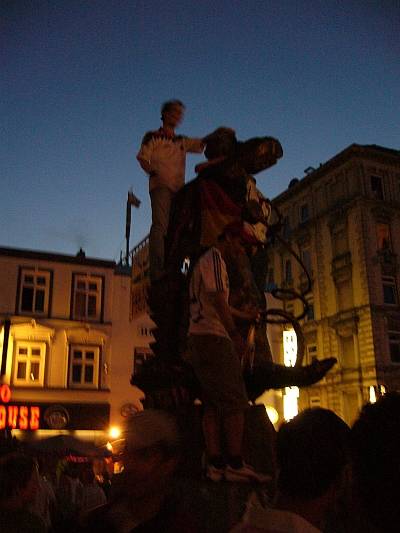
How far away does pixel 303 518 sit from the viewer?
1825mm

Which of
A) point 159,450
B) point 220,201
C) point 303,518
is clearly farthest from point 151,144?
point 303,518

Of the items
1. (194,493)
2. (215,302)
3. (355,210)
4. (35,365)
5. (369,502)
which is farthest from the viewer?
(355,210)

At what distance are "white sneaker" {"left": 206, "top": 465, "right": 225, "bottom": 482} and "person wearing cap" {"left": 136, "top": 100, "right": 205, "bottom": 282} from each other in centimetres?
190

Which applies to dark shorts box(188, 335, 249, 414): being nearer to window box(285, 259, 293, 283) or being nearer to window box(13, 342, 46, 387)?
window box(13, 342, 46, 387)

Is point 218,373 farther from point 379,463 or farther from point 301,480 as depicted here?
point 379,463

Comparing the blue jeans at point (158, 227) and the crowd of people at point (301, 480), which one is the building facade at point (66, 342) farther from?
the crowd of people at point (301, 480)

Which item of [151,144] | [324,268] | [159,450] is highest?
[324,268]

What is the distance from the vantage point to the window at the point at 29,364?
25.4 meters

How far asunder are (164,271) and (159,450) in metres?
2.68

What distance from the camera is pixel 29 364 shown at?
25719mm

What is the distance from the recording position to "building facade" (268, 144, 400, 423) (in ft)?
119

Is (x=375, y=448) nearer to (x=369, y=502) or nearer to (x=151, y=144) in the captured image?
(x=369, y=502)

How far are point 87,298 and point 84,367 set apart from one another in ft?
10.9

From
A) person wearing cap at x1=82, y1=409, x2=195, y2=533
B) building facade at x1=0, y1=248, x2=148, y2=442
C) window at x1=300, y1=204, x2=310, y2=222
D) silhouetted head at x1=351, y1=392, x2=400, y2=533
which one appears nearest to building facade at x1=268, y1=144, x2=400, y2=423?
window at x1=300, y1=204, x2=310, y2=222
